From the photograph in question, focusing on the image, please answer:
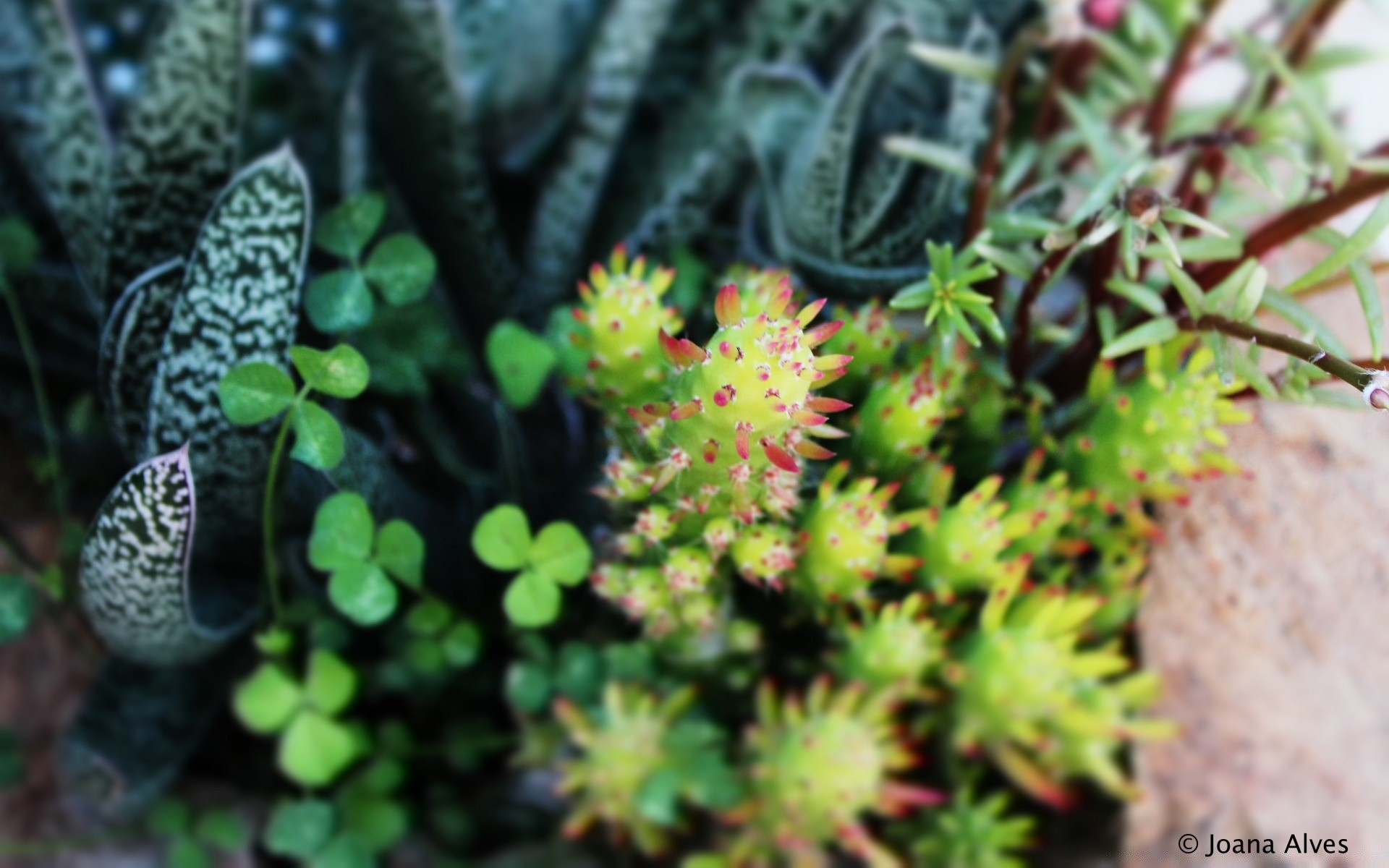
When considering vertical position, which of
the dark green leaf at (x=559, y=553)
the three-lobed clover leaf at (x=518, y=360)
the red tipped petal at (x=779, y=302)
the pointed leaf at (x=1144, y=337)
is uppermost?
the red tipped petal at (x=779, y=302)

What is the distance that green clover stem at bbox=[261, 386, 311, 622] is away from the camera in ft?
1.90

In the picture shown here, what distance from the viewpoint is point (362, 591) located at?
0.64 metres

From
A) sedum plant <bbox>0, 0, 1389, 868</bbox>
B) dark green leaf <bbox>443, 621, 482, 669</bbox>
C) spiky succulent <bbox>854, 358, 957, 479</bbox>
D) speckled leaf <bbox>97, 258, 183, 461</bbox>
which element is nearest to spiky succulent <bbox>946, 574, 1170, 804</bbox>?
sedum plant <bbox>0, 0, 1389, 868</bbox>

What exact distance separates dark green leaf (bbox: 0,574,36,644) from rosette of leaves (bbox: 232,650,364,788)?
5.5 inches

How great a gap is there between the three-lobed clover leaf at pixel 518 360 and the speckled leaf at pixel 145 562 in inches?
7.8

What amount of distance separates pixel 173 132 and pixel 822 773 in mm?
586

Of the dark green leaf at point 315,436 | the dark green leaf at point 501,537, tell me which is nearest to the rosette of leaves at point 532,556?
the dark green leaf at point 501,537

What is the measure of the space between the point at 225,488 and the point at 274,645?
0.36 ft

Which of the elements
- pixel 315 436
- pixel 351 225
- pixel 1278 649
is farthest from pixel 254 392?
pixel 1278 649

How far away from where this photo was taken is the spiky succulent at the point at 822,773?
2.08ft

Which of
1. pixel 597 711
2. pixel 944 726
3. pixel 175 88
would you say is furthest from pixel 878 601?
pixel 175 88

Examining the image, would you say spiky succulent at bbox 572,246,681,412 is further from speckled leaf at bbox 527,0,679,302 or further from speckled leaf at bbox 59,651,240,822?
speckled leaf at bbox 59,651,240,822

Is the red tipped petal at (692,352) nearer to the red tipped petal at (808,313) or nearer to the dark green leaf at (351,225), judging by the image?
the red tipped petal at (808,313)

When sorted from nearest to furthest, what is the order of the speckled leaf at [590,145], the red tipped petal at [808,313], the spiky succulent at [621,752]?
the red tipped petal at [808,313], the spiky succulent at [621,752], the speckled leaf at [590,145]
